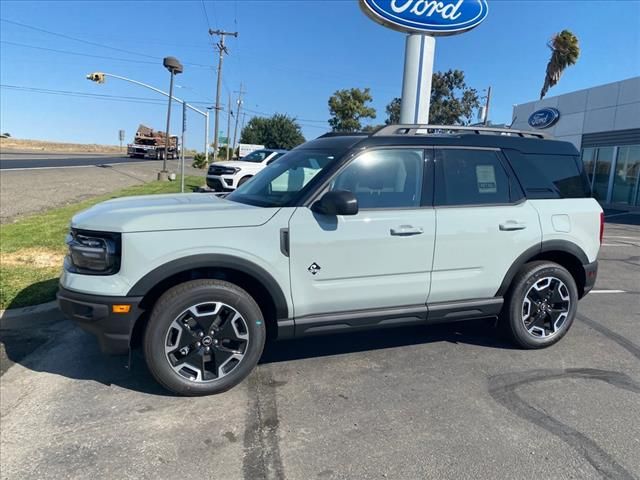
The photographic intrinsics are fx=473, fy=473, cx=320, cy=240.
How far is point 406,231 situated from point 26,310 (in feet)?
12.0

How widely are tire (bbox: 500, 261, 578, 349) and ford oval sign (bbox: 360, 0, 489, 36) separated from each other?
305 inches

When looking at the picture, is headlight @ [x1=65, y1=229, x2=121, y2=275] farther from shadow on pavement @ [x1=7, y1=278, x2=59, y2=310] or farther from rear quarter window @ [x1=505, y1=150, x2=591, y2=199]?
rear quarter window @ [x1=505, y1=150, x2=591, y2=199]

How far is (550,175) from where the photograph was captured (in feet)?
14.4

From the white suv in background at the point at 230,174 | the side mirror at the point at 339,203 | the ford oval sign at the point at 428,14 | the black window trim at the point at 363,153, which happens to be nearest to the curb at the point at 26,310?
the black window trim at the point at 363,153

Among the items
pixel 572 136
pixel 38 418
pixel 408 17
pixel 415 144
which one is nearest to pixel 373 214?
pixel 415 144

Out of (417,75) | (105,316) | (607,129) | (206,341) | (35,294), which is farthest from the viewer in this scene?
(607,129)

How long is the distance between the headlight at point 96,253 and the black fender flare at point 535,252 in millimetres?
3119

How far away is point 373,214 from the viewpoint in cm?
363

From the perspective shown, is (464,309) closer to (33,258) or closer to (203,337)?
(203,337)

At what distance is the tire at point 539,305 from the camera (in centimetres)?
422

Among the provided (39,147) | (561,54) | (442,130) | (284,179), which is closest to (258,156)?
(442,130)

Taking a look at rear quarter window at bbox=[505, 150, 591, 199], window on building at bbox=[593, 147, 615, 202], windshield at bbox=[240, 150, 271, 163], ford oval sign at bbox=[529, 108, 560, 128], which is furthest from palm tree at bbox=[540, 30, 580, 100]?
rear quarter window at bbox=[505, 150, 591, 199]

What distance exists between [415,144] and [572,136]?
960 inches

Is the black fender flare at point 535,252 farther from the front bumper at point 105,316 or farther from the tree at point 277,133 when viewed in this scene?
the tree at point 277,133
